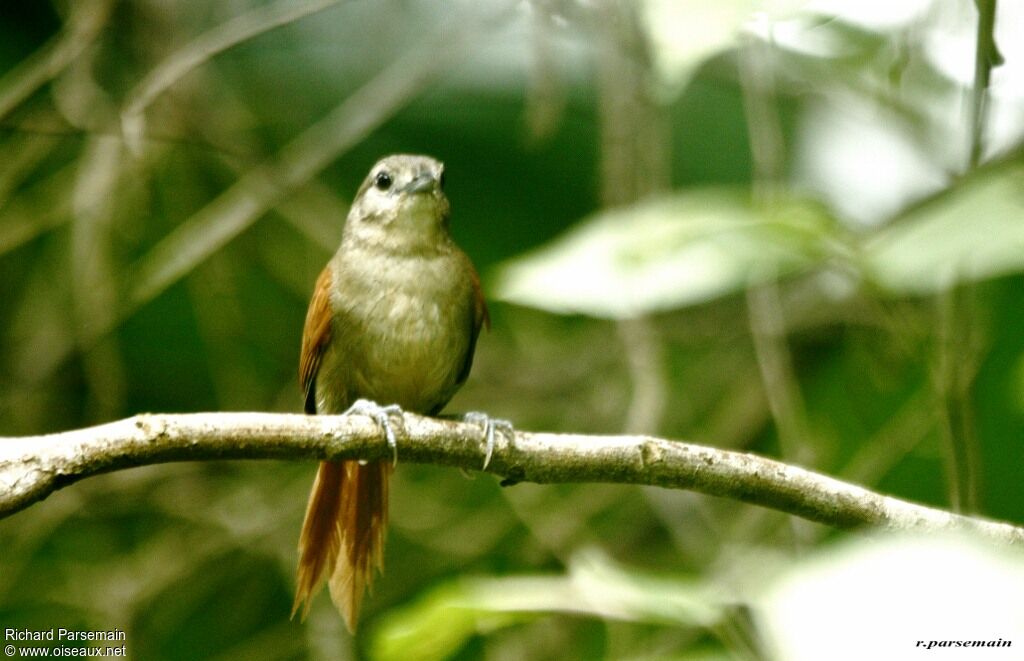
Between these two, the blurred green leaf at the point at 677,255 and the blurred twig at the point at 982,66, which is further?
the blurred twig at the point at 982,66

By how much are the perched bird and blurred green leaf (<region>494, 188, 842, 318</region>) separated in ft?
4.04

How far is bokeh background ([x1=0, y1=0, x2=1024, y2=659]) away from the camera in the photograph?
364 centimetres

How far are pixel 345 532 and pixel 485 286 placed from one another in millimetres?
2099

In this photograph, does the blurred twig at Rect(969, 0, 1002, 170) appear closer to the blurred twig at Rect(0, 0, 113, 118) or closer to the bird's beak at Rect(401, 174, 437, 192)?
the bird's beak at Rect(401, 174, 437, 192)

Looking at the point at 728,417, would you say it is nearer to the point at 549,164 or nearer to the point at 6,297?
the point at 549,164

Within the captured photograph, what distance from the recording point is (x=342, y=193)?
5000 mm

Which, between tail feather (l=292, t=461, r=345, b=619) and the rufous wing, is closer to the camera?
tail feather (l=292, t=461, r=345, b=619)

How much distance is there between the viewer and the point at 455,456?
2.07 metres

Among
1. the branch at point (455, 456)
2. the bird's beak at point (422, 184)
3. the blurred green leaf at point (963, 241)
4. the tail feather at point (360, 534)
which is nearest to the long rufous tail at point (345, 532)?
the tail feather at point (360, 534)

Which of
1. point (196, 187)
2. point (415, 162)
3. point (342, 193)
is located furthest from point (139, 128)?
point (342, 193)

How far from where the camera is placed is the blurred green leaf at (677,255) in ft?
4.97

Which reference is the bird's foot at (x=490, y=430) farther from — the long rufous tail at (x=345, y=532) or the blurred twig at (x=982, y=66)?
the blurred twig at (x=982, y=66)

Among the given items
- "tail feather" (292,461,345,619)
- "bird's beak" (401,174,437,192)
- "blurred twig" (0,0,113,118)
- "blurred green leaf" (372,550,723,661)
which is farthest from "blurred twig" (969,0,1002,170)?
"blurred twig" (0,0,113,118)

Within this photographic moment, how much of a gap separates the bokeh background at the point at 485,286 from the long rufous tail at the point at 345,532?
0.46 m
